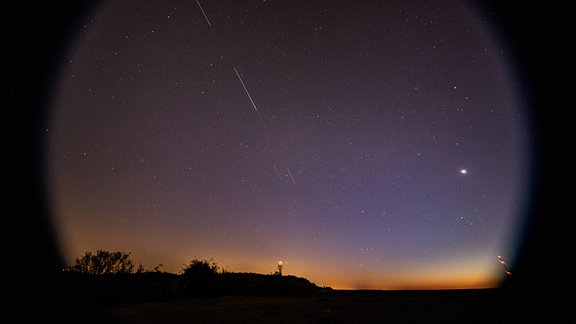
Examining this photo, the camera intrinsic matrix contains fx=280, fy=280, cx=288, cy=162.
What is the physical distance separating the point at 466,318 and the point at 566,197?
2856mm

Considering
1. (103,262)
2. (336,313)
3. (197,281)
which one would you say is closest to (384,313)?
(336,313)

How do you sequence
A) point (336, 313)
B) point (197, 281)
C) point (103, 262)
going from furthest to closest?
point (103, 262), point (197, 281), point (336, 313)

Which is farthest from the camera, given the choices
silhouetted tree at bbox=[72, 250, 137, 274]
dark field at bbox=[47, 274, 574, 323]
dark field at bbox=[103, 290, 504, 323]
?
silhouetted tree at bbox=[72, 250, 137, 274]

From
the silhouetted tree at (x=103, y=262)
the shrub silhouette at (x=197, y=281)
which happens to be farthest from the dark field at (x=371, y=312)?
the silhouetted tree at (x=103, y=262)

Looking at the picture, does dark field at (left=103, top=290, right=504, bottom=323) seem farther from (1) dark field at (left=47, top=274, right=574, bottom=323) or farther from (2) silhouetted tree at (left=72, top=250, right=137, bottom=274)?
(2) silhouetted tree at (left=72, top=250, right=137, bottom=274)

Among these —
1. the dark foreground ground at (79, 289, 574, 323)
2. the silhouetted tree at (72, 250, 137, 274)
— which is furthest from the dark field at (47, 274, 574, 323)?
the silhouetted tree at (72, 250, 137, 274)

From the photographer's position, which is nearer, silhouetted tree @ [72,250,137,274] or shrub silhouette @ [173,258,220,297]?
shrub silhouette @ [173,258,220,297]

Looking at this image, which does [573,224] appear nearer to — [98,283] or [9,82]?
[9,82]

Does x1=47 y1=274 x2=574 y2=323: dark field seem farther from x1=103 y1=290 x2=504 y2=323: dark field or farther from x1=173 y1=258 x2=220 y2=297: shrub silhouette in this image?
x1=173 y1=258 x2=220 y2=297: shrub silhouette

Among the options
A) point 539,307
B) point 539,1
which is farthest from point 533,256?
point 539,1

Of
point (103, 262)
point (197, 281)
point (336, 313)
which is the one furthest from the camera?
point (103, 262)

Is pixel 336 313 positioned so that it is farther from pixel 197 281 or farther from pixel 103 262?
pixel 103 262

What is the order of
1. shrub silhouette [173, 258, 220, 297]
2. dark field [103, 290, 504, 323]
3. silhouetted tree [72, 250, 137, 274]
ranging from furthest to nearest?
silhouetted tree [72, 250, 137, 274]
shrub silhouette [173, 258, 220, 297]
dark field [103, 290, 504, 323]

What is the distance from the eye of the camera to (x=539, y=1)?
363cm
